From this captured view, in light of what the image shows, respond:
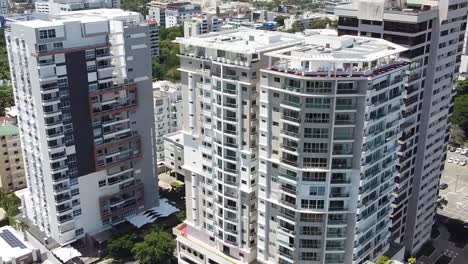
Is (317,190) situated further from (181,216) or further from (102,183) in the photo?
(102,183)

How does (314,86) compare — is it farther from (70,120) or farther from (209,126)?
(70,120)

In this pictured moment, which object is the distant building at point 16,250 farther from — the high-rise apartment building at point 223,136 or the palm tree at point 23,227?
the high-rise apartment building at point 223,136

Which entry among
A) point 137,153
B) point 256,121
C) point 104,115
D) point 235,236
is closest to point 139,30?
point 104,115

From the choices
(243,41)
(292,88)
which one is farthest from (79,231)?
(292,88)

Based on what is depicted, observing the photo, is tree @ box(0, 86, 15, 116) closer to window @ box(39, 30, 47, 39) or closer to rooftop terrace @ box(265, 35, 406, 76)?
window @ box(39, 30, 47, 39)

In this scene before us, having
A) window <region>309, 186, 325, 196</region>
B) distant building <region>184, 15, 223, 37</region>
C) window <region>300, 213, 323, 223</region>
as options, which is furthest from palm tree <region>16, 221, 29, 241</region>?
distant building <region>184, 15, 223, 37</region>
